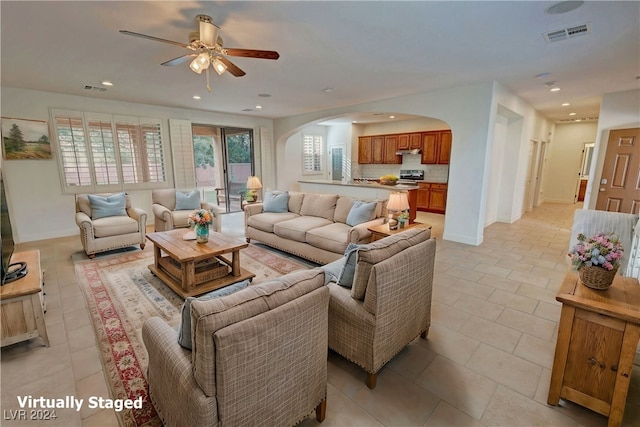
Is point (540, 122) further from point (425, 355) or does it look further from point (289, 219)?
point (425, 355)

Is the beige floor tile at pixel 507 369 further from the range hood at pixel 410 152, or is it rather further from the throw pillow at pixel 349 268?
the range hood at pixel 410 152

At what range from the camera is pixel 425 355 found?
83.1 inches

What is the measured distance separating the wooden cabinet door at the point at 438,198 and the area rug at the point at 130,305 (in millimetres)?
5159

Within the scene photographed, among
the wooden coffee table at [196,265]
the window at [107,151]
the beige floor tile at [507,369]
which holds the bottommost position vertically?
the beige floor tile at [507,369]

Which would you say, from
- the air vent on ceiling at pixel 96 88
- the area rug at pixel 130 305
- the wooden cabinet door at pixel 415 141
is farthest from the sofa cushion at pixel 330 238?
the wooden cabinet door at pixel 415 141

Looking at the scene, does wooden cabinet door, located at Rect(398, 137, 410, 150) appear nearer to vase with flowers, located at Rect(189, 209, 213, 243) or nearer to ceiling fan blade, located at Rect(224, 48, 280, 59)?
ceiling fan blade, located at Rect(224, 48, 280, 59)

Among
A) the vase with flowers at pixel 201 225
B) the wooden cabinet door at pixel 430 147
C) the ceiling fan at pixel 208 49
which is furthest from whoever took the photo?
the wooden cabinet door at pixel 430 147

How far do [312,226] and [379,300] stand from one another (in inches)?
93.5

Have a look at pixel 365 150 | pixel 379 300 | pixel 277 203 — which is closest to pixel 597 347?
pixel 379 300

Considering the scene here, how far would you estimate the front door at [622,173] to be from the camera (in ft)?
16.0

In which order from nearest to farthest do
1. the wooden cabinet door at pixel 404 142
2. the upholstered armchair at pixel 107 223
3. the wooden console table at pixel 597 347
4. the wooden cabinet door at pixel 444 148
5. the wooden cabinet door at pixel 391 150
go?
1. the wooden console table at pixel 597 347
2. the upholstered armchair at pixel 107 223
3. the wooden cabinet door at pixel 444 148
4. the wooden cabinet door at pixel 404 142
5. the wooden cabinet door at pixel 391 150

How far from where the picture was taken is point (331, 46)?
9.55 feet

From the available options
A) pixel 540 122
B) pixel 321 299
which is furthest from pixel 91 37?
pixel 540 122

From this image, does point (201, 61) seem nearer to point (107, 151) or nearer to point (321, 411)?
point (321, 411)
